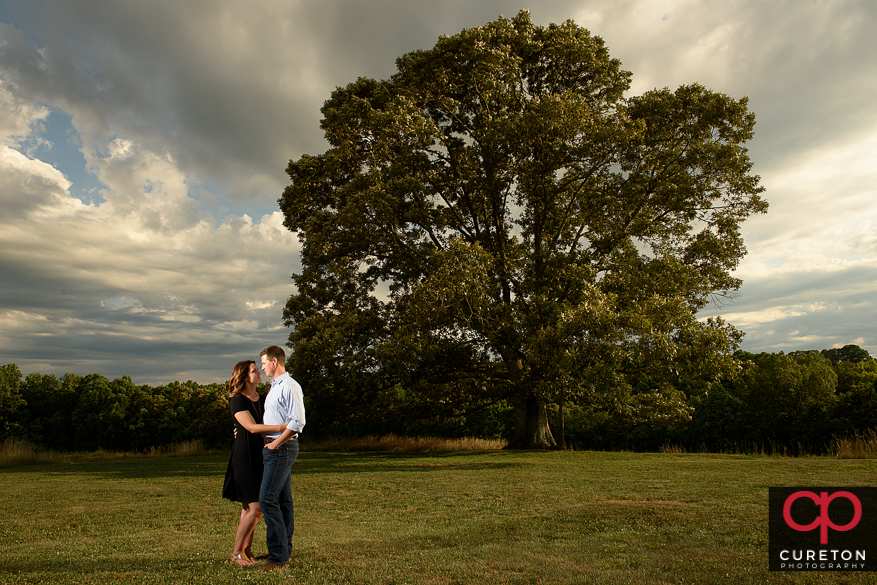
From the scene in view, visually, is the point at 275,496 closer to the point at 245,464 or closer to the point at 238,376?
the point at 245,464

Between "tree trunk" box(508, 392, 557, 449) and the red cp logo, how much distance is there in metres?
14.2

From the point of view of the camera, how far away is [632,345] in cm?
1658

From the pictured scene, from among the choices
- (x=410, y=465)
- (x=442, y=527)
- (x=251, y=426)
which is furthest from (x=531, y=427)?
(x=251, y=426)

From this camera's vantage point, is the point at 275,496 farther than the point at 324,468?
No

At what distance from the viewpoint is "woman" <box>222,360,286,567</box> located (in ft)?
17.7

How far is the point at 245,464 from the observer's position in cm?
543

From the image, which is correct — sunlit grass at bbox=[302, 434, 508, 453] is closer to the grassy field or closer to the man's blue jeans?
the grassy field

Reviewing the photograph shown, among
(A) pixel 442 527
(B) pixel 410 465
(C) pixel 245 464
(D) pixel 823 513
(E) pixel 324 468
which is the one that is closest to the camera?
(C) pixel 245 464

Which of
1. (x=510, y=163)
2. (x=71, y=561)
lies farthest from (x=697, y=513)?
(x=510, y=163)

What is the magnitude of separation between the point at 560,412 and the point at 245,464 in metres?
21.2

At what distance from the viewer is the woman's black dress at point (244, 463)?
5418 millimetres

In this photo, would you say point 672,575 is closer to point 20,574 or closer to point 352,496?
point 20,574

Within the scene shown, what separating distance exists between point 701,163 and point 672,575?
61.4 ft

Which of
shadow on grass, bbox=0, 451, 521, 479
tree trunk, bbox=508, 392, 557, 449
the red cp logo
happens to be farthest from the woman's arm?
tree trunk, bbox=508, 392, 557, 449
